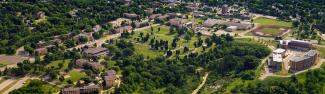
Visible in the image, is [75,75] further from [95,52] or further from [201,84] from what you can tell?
[201,84]

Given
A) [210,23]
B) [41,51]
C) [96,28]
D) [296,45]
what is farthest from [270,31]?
[41,51]

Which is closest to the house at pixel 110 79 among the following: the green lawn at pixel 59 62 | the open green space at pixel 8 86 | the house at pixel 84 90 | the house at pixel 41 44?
the house at pixel 84 90

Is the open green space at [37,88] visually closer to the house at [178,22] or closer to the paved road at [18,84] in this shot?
the paved road at [18,84]

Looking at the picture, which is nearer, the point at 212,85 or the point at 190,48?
the point at 212,85

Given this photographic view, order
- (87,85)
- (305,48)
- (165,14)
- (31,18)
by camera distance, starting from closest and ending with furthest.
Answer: (87,85)
(305,48)
(31,18)
(165,14)

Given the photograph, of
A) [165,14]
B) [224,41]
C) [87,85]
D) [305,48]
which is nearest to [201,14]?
[165,14]

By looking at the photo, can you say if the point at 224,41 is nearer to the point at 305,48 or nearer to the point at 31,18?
the point at 305,48

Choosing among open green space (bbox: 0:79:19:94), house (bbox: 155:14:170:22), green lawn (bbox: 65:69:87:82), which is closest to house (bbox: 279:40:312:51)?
house (bbox: 155:14:170:22)
